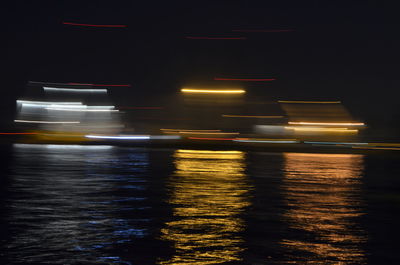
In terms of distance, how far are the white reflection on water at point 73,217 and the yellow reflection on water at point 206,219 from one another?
1.83 feet

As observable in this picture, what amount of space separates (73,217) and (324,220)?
12.2ft

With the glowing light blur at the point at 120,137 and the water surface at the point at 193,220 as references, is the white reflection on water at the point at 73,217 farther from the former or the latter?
the glowing light blur at the point at 120,137

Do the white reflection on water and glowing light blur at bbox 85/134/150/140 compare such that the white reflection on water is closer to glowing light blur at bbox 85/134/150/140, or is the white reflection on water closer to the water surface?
the water surface

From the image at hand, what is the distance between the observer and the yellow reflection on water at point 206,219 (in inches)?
275

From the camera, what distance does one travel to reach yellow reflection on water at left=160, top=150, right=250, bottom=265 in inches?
275

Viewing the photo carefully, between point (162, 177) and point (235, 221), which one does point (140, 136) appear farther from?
point (235, 221)

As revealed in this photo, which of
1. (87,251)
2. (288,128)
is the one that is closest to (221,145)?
(288,128)

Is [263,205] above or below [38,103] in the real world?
below

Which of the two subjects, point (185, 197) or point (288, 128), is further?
point (288, 128)

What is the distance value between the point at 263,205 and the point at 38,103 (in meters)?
47.7

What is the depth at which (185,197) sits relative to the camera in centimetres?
1214

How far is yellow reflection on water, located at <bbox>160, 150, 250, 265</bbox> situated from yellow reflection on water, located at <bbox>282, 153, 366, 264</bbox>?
2.53 ft

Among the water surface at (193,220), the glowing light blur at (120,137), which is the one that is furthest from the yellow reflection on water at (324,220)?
the glowing light blur at (120,137)

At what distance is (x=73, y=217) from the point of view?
366 inches
